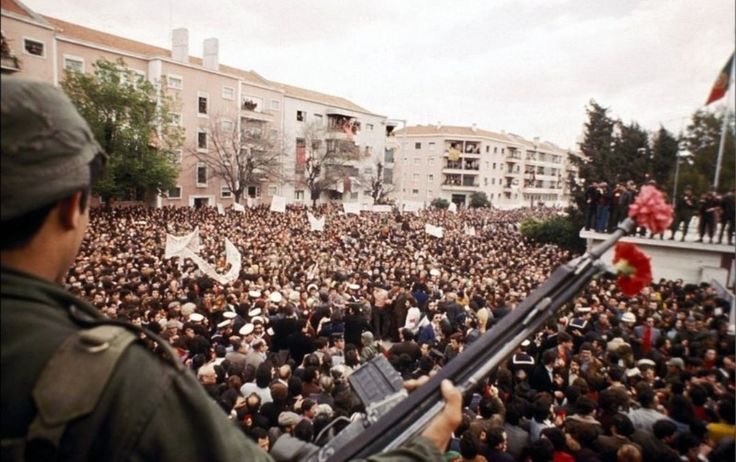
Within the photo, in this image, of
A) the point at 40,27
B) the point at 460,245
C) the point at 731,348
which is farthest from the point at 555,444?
the point at 40,27

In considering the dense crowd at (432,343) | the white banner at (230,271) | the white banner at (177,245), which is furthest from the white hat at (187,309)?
the white banner at (177,245)

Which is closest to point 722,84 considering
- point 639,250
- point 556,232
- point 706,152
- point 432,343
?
point 639,250

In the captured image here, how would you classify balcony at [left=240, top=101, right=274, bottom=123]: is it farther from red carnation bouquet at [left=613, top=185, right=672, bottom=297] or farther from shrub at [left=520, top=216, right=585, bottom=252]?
red carnation bouquet at [left=613, top=185, right=672, bottom=297]

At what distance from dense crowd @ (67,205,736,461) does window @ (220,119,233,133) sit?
22.0m

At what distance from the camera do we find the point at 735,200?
4.30 metres

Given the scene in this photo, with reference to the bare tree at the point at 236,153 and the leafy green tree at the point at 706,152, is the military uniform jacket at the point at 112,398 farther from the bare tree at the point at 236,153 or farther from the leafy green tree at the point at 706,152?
the bare tree at the point at 236,153

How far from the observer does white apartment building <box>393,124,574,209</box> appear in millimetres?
62594

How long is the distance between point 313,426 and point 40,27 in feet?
86.0

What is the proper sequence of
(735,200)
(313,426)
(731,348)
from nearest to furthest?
(313,426) < (735,200) < (731,348)

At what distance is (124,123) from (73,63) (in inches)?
246

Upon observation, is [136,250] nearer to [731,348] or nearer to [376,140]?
[731,348]

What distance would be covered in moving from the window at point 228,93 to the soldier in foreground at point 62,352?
39.1m

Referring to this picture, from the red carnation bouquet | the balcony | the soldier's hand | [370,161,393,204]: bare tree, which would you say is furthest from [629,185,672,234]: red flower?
[370,161,393,204]: bare tree

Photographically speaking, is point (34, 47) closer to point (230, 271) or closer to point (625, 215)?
point (230, 271)
